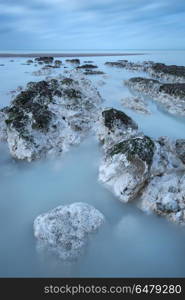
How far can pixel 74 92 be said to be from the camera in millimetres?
11961

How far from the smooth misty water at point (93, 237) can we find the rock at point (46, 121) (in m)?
0.66

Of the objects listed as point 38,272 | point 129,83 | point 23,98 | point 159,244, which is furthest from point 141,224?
point 129,83

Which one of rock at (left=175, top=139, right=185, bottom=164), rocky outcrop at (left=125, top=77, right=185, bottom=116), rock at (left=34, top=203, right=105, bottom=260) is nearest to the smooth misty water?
rock at (left=34, top=203, right=105, bottom=260)

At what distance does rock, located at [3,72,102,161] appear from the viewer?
8.12m

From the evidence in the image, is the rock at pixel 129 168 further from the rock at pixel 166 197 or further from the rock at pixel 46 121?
the rock at pixel 46 121

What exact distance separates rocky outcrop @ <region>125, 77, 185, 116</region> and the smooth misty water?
27.1 ft

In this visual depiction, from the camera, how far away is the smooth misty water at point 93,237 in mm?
4328

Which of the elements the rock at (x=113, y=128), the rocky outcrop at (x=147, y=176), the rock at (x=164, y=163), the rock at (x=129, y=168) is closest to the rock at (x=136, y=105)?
the rock at (x=113, y=128)

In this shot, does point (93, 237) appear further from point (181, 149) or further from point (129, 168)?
point (181, 149)

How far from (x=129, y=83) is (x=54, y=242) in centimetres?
2056

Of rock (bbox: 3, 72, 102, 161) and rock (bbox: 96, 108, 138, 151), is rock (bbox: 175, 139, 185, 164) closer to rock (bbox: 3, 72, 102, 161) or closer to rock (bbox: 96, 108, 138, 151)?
rock (bbox: 96, 108, 138, 151)

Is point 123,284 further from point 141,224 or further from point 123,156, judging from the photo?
point 123,156

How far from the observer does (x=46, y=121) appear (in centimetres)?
896

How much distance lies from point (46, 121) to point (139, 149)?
4504mm
